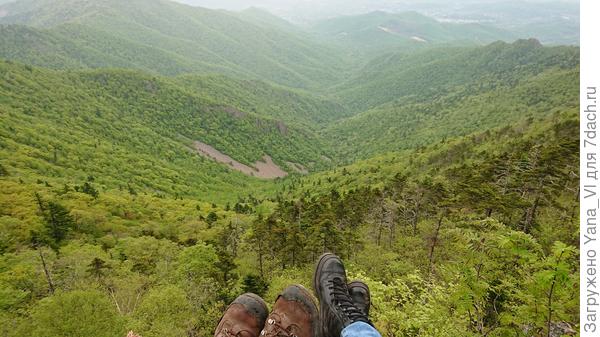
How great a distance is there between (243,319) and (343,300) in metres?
2.48

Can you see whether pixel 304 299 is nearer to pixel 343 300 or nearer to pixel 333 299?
pixel 333 299

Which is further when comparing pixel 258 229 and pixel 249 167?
pixel 249 167

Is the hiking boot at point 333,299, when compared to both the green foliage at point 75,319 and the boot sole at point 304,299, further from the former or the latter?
the green foliage at point 75,319

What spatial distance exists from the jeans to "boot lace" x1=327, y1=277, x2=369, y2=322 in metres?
0.41

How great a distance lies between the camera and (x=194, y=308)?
75.2ft

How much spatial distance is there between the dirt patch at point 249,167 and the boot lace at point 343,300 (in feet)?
516

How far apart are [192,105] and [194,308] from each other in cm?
19091

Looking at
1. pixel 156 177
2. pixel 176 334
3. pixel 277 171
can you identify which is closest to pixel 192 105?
pixel 277 171

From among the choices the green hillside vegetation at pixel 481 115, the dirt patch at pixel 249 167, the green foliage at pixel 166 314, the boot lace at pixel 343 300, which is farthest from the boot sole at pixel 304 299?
the green hillside vegetation at pixel 481 115

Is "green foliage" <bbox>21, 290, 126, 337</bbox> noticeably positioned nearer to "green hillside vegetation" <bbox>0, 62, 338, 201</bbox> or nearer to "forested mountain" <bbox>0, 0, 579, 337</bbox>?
"forested mountain" <bbox>0, 0, 579, 337</bbox>

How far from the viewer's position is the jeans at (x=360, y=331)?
15.9ft

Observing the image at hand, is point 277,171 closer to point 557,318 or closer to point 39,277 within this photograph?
point 39,277

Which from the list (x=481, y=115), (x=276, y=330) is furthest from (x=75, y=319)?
(x=481, y=115)

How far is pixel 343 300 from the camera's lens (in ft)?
20.2
